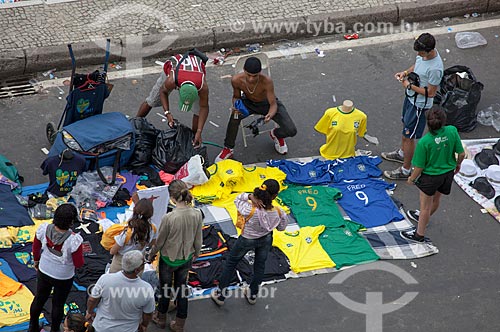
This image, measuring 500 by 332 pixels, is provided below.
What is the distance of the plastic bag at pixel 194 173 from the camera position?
9703 millimetres

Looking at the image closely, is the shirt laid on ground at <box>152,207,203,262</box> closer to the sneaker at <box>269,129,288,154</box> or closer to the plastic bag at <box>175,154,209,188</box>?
the plastic bag at <box>175,154,209,188</box>

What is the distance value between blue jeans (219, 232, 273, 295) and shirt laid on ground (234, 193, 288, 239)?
0.29ft

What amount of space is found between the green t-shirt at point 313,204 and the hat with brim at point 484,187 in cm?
169

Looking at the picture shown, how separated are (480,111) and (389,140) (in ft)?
4.64

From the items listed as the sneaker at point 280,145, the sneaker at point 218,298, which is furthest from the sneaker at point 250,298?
the sneaker at point 280,145

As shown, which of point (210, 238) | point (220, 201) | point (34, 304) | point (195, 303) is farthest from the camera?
point (220, 201)

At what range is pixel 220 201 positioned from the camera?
9.68m

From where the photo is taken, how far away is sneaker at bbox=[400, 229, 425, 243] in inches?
369

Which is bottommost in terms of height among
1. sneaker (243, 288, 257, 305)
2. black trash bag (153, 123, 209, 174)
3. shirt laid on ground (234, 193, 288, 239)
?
sneaker (243, 288, 257, 305)

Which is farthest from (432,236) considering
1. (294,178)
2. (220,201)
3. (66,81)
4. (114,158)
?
(66,81)

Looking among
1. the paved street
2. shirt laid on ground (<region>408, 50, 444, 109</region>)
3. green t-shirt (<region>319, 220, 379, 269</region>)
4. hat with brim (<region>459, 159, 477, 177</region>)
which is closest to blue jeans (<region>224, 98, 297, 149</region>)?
the paved street

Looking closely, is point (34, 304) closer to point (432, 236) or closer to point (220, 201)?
point (220, 201)

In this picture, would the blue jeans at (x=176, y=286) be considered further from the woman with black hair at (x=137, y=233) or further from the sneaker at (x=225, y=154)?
the sneaker at (x=225, y=154)

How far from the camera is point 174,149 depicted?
999 centimetres
